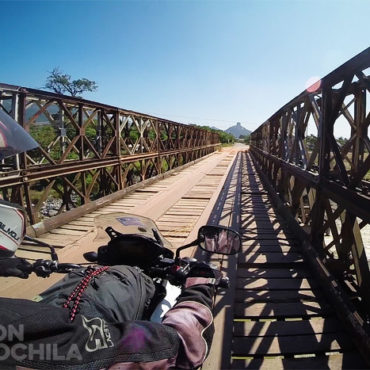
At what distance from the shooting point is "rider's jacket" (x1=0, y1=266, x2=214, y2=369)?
32.7 inches

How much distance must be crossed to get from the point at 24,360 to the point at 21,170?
4.41m

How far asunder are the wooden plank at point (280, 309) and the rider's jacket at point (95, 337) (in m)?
1.71

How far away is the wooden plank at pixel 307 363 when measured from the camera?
2.27m

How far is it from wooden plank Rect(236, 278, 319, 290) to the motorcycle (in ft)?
5.37

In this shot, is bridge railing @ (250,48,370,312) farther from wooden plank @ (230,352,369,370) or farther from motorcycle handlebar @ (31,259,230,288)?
motorcycle handlebar @ (31,259,230,288)

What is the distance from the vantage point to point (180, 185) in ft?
32.9

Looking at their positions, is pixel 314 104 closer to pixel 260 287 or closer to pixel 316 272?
pixel 316 272

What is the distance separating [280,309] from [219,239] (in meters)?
1.57

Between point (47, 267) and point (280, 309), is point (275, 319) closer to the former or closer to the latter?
point (280, 309)

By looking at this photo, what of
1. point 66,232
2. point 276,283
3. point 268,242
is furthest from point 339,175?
point 66,232

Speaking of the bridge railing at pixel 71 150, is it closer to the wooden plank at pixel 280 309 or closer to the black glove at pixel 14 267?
the black glove at pixel 14 267

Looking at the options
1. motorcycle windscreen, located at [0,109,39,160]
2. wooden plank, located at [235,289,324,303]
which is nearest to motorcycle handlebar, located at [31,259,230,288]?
motorcycle windscreen, located at [0,109,39,160]

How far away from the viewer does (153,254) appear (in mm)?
2059

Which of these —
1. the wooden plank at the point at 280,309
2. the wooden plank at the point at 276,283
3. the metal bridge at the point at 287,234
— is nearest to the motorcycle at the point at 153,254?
the metal bridge at the point at 287,234
